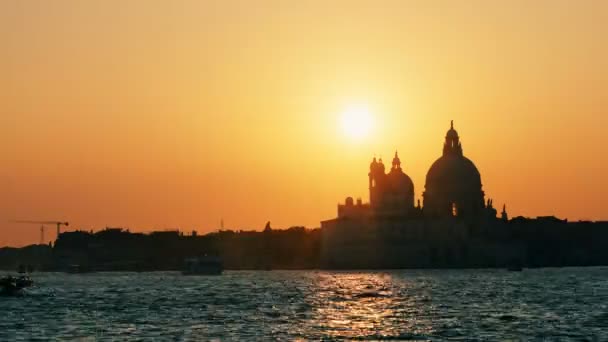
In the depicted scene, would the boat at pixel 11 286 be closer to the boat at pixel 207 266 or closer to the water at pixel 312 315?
the water at pixel 312 315

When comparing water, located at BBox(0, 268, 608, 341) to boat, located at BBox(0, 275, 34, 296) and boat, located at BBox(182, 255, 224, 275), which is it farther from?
boat, located at BBox(182, 255, 224, 275)

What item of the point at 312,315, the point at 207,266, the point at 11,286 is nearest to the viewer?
the point at 312,315

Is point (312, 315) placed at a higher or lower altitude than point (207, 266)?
lower

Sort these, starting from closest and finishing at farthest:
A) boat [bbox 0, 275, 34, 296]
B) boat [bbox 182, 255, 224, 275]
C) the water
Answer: the water < boat [bbox 0, 275, 34, 296] < boat [bbox 182, 255, 224, 275]

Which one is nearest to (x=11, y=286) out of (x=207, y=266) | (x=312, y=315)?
(x=312, y=315)

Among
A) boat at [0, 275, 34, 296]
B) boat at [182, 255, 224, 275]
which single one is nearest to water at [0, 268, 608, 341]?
boat at [0, 275, 34, 296]

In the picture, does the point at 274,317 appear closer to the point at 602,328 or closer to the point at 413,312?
the point at 413,312

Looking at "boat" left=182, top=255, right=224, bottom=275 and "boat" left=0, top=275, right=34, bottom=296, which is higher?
"boat" left=182, top=255, right=224, bottom=275

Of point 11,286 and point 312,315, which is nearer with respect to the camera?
point 312,315

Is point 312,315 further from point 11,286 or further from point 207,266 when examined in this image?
point 207,266

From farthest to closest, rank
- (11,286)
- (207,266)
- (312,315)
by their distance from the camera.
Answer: (207,266)
(11,286)
(312,315)

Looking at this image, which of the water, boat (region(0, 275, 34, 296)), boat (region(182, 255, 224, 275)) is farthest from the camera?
boat (region(182, 255, 224, 275))

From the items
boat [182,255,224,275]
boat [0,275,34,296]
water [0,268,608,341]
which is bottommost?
water [0,268,608,341]

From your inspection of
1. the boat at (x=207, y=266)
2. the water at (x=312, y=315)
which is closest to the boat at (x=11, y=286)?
the water at (x=312, y=315)
